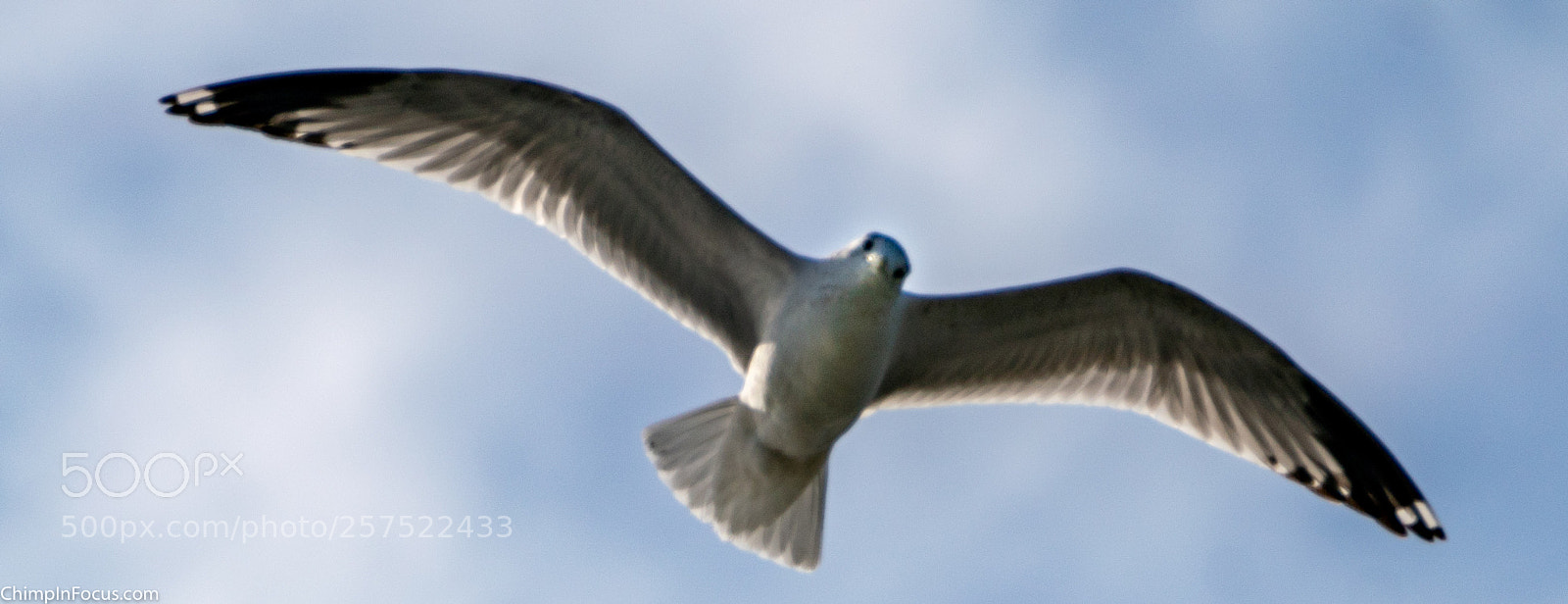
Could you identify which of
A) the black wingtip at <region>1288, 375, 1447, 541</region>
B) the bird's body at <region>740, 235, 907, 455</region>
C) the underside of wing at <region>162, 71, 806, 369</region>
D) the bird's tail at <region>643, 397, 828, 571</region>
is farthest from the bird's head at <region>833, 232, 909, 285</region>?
the black wingtip at <region>1288, 375, 1447, 541</region>

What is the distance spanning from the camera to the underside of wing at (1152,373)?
6.68 metres

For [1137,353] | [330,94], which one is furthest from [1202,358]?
[330,94]

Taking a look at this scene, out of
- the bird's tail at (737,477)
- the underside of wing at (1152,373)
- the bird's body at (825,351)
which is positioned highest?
the underside of wing at (1152,373)

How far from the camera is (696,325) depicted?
6711 millimetres

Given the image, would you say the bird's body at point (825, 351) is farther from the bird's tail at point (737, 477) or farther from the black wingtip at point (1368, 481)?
the black wingtip at point (1368, 481)

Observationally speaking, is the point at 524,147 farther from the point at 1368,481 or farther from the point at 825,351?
the point at 1368,481

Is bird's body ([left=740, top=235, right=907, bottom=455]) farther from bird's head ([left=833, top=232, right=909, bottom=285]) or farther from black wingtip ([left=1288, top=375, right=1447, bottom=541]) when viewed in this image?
black wingtip ([left=1288, top=375, right=1447, bottom=541])

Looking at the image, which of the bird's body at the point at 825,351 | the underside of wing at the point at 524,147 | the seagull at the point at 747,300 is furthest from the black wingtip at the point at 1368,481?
the underside of wing at the point at 524,147

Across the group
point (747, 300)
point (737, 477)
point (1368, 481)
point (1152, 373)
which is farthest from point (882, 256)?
point (1368, 481)

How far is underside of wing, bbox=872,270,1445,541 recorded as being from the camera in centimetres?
668

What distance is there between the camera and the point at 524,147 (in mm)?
6477

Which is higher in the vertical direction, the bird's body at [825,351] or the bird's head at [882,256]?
the bird's head at [882,256]

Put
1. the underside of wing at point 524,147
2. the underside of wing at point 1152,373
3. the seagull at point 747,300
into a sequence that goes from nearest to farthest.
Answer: the seagull at point 747,300 < the underside of wing at point 524,147 < the underside of wing at point 1152,373

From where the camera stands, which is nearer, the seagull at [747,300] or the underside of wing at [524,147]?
the seagull at [747,300]
